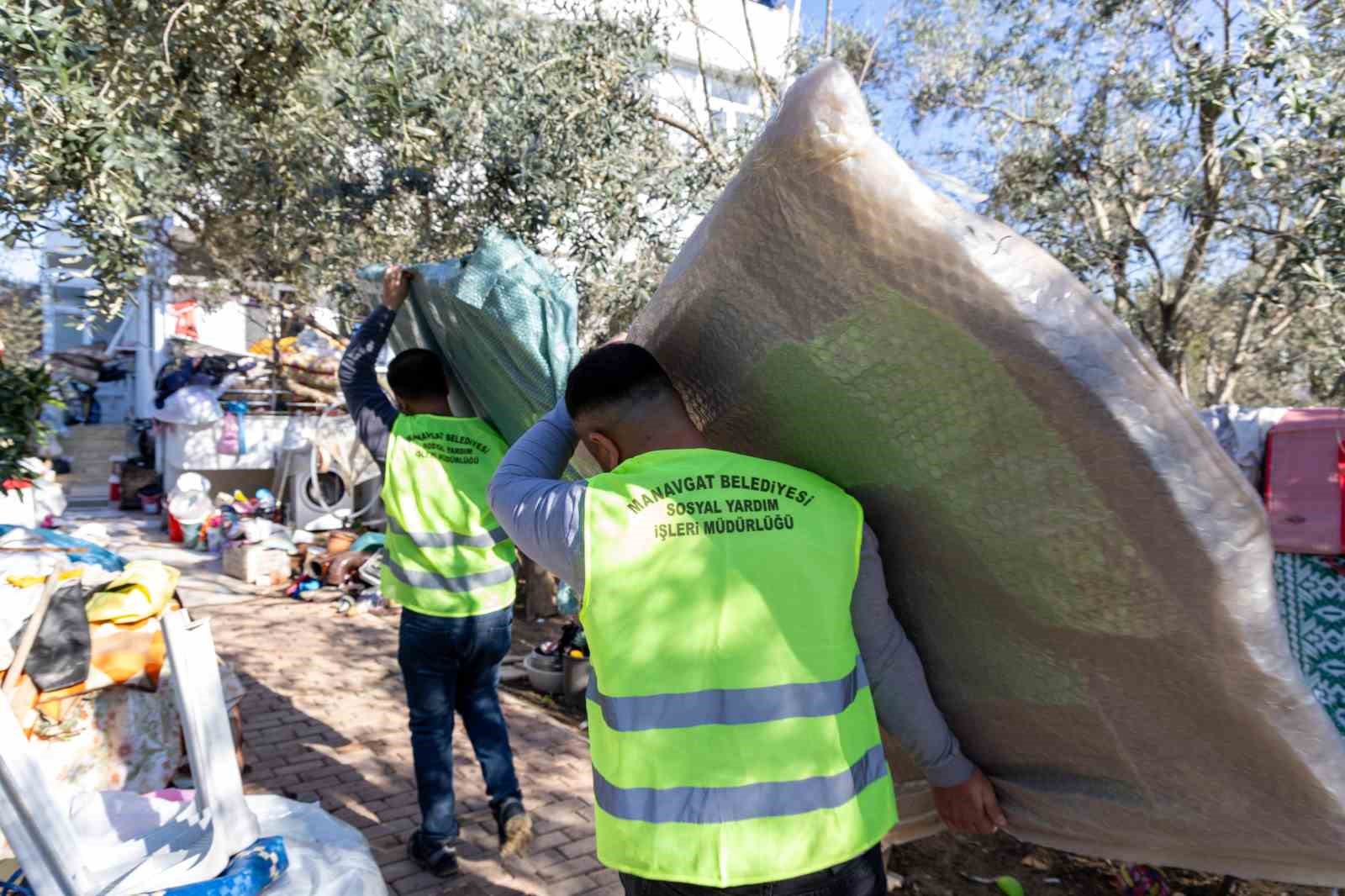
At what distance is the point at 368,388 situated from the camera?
3.59m

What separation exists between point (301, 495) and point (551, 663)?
6049 millimetres

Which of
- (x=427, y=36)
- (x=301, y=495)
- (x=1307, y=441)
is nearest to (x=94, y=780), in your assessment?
(x=427, y=36)

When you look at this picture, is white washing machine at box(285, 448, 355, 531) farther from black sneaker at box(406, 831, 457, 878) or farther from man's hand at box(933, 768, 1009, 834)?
man's hand at box(933, 768, 1009, 834)

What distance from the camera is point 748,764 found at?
57.1 inches

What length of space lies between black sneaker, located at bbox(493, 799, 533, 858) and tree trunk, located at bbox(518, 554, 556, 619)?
4016 millimetres

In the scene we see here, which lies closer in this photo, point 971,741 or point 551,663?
point 971,741

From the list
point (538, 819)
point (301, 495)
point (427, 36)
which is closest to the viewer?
point (538, 819)

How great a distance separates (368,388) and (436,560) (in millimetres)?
811

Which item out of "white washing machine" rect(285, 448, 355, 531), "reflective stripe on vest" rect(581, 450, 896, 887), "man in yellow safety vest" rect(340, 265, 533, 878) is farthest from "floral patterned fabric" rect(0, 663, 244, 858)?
"white washing machine" rect(285, 448, 355, 531)

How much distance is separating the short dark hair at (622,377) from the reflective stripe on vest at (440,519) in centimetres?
166

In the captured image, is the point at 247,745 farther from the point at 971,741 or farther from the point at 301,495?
Result: the point at 301,495

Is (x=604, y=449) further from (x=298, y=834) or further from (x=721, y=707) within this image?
(x=298, y=834)

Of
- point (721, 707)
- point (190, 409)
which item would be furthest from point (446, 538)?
point (190, 409)

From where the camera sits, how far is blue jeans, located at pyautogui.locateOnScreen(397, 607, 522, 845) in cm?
332
